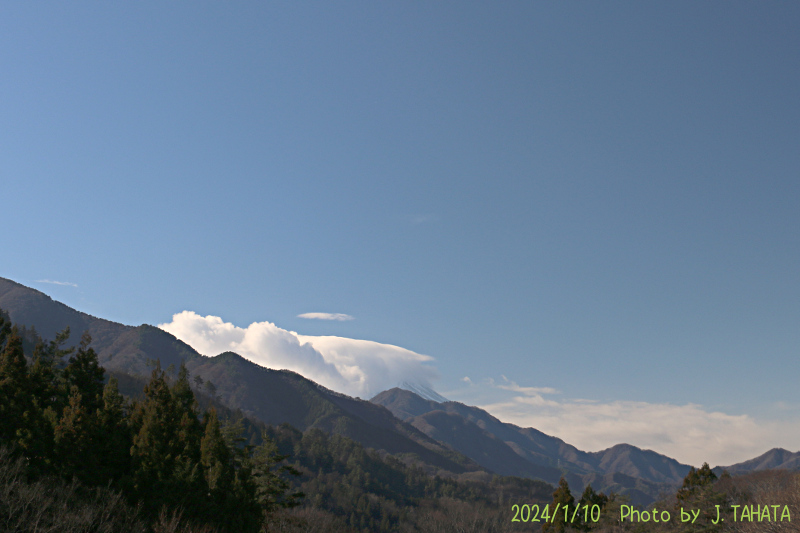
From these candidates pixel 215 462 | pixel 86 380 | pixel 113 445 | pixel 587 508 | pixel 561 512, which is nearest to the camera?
pixel 215 462

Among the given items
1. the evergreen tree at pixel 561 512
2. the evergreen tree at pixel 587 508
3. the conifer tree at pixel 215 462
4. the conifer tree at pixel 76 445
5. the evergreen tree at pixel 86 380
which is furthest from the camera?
the evergreen tree at pixel 587 508

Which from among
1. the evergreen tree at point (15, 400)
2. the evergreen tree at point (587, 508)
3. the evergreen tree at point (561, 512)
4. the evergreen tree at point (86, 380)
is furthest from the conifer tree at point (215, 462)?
the evergreen tree at point (587, 508)

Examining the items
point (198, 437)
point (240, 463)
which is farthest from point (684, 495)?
point (198, 437)

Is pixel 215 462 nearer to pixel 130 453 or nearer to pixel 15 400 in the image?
pixel 130 453

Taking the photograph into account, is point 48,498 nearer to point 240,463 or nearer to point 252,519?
point 252,519

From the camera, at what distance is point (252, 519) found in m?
45.1

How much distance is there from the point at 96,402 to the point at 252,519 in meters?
22.0

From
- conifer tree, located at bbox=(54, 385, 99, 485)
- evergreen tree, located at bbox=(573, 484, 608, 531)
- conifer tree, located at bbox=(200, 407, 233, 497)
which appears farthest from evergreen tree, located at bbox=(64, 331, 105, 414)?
evergreen tree, located at bbox=(573, 484, 608, 531)

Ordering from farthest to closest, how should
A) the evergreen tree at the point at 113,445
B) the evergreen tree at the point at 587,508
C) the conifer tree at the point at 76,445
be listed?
1. the evergreen tree at the point at 587,508
2. the evergreen tree at the point at 113,445
3. the conifer tree at the point at 76,445

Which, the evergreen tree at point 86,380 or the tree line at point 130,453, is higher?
the evergreen tree at point 86,380

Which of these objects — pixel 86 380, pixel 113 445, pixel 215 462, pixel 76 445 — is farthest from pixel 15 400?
pixel 215 462

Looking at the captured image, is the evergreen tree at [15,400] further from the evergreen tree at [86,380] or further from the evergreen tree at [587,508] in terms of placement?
the evergreen tree at [587,508]

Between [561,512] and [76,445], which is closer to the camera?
[76,445]

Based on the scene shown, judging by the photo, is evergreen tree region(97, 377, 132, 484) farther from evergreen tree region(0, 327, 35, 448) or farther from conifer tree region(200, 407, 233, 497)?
conifer tree region(200, 407, 233, 497)
